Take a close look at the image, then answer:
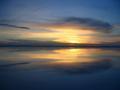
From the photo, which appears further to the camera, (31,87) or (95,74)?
(95,74)

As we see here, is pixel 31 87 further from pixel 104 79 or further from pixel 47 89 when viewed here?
pixel 104 79

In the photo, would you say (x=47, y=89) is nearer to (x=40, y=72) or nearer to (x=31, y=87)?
(x=31, y=87)

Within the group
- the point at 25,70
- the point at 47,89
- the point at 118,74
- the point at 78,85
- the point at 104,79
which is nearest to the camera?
the point at 47,89

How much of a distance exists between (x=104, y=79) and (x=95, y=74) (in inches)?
11.6

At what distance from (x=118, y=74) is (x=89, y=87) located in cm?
72

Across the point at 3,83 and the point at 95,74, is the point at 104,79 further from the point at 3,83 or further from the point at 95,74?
the point at 3,83

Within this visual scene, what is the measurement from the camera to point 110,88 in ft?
7.45

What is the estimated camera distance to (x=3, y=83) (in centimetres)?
238

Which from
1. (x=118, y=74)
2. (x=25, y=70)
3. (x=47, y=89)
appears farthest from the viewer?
(x=25, y=70)

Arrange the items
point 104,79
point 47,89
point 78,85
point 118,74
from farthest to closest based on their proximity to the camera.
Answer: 1. point 118,74
2. point 104,79
3. point 78,85
4. point 47,89

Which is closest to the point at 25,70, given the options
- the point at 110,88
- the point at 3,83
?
the point at 3,83

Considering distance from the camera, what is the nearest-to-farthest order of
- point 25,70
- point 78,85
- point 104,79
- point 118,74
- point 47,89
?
1. point 47,89
2. point 78,85
3. point 104,79
4. point 118,74
5. point 25,70

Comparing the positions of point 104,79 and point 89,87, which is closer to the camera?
point 89,87

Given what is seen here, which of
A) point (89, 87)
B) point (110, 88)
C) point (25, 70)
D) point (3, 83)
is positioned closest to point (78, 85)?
point (89, 87)
